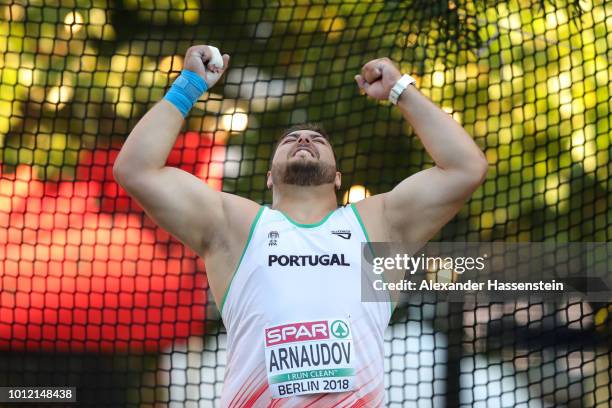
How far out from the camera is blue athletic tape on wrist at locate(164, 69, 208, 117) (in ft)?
9.71

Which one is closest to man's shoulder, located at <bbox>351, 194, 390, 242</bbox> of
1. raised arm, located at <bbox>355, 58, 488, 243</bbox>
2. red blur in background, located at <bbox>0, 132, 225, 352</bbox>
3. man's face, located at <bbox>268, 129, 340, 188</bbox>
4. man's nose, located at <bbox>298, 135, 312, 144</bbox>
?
raised arm, located at <bbox>355, 58, 488, 243</bbox>

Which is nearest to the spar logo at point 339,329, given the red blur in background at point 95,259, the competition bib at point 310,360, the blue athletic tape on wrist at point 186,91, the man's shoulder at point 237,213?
the competition bib at point 310,360

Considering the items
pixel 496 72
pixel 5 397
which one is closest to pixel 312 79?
pixel 496 72

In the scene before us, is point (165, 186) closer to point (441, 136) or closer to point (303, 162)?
point (303, 162)

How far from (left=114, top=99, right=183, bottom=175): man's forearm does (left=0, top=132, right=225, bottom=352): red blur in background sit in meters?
2.73

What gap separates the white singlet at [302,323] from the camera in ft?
8.87

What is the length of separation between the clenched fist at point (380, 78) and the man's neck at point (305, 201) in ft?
1.09

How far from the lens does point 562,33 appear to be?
5.61 m

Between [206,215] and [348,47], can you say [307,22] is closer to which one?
[348,47]

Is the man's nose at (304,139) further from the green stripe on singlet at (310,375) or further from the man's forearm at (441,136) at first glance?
the green stripe on singlet at (310,375)

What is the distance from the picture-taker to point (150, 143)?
2.85 metres

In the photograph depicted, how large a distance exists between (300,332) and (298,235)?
0.31 m

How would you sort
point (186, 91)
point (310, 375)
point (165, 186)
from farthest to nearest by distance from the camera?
1. point (186, 91)
2. point (165, 186)
3. point (310, 375)

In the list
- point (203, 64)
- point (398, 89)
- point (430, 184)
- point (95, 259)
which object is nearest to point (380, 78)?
point (398, 89)
